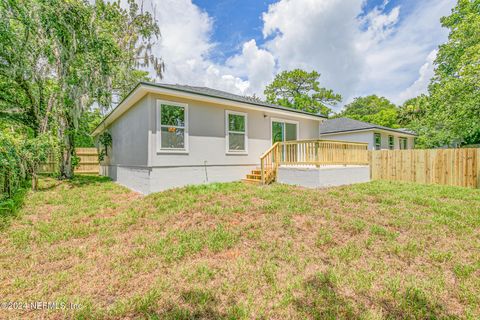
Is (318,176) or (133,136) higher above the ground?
(133,136)

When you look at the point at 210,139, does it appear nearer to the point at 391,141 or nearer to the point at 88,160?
the point at 88,160

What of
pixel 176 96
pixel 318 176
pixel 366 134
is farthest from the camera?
pixel 366 134

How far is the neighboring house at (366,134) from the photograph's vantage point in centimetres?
1516

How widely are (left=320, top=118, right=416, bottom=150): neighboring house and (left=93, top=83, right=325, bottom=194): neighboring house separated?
7.88 meters

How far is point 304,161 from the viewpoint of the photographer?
7.87m

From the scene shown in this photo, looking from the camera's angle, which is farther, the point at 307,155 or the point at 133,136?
the point at 133,136

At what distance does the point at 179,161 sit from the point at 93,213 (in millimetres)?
2857

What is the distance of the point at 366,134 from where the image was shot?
15.3 meters

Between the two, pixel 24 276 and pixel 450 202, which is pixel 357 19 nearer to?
pixel 450 202

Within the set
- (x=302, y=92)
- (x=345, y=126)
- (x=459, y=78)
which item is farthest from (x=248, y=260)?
(x=302, y=92)

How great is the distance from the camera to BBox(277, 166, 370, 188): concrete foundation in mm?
7414

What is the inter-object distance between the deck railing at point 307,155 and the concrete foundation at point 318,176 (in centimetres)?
24

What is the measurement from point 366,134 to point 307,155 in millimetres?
10124

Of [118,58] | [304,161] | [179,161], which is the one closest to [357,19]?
[304,161]
